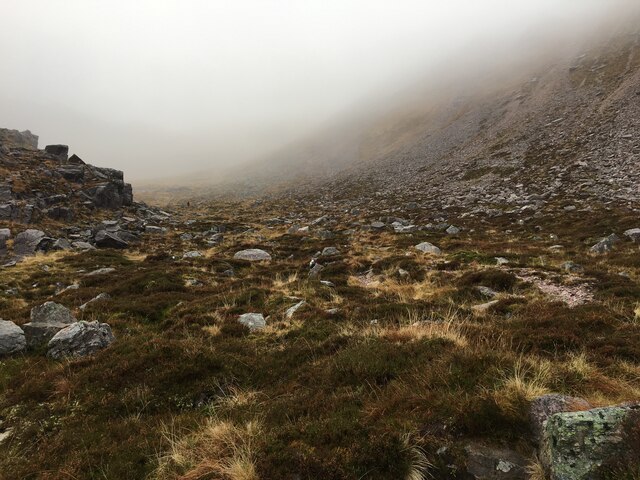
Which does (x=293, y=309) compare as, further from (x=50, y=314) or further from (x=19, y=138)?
(x=19, y=138)

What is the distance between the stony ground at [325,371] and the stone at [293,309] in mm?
207

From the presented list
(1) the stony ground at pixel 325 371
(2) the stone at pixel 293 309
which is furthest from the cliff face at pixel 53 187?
(2) the stone at pixel 293 309

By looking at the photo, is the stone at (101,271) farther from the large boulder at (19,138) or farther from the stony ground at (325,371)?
the large boulder at (19,138)

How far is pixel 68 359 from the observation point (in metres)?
8.73

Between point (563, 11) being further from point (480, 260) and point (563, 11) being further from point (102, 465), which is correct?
point (102, 465)

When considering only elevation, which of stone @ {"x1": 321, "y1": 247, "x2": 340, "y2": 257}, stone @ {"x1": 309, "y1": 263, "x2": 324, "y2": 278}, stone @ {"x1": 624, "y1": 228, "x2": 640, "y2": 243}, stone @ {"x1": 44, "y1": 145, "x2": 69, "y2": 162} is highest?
stone @ {"x1": 44, "y1": 145, "x2": 69, "y2": 162}

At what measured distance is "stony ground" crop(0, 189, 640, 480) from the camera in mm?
4613

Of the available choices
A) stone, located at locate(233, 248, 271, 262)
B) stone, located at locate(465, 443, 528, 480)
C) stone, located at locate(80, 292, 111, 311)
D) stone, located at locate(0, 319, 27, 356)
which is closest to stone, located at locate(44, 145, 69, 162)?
stone, located at locate(233, 248, 271, 262)

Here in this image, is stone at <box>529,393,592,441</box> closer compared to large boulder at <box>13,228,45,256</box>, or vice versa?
stone at <box>529,393,592,441</box>

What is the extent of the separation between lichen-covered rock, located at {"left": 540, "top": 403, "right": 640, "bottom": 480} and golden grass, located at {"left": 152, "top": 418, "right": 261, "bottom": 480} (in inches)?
130

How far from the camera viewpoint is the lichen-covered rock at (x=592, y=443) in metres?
3.56

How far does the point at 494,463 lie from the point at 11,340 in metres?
11.7

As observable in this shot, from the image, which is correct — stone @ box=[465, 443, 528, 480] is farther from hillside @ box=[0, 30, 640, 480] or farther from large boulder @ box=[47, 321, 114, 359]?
large boulder @ box=[47, 321, 114, 359]

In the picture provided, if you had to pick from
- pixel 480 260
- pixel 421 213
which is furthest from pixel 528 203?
pixel 480 260
